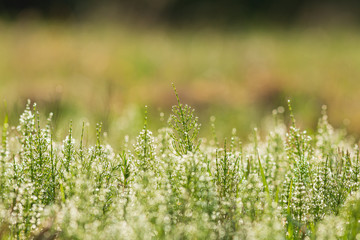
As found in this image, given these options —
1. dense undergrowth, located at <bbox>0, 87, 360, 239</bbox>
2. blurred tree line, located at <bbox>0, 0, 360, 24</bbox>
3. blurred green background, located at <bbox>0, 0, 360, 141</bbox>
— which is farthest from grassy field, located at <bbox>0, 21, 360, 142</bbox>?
dense undergrowth, located at <bbox>0, 87, 360, 239</bbox>

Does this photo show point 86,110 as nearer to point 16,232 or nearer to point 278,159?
point 278,159

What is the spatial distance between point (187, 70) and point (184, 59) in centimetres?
82

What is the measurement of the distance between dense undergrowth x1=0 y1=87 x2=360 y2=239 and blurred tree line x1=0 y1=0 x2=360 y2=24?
11.7 m

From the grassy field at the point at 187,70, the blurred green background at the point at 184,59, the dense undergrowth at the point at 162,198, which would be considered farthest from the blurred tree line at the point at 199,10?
the dense undergrowth at the point at 162,198

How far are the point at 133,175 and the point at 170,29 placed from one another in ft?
36.9

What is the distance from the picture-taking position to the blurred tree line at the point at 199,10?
1334 centimetres

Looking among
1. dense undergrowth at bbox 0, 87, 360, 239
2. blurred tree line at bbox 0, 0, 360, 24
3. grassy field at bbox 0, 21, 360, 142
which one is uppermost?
blurred tree line at bbox 0, 0, 360, 24

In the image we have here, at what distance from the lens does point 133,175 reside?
165cm

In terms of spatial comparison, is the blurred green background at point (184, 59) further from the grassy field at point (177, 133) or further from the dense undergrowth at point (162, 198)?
the dense undergrowth at point (162, 198)

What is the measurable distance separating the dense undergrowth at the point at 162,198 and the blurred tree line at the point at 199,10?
1172 centimetres

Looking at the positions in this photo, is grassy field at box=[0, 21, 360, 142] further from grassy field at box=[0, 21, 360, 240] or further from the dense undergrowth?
the dense undergrowth

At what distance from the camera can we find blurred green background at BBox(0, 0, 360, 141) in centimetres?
573

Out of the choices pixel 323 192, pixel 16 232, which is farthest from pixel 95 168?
pixel 323 192

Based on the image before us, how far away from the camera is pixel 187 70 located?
855 centimetres
